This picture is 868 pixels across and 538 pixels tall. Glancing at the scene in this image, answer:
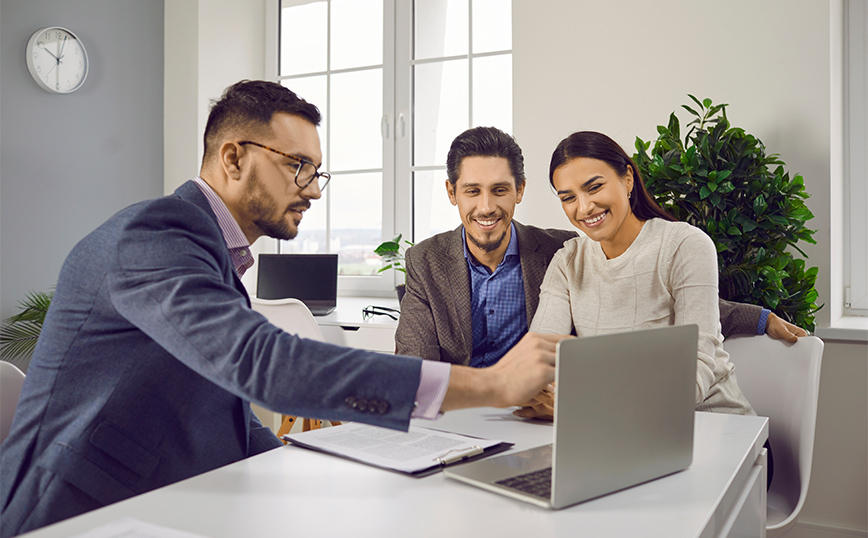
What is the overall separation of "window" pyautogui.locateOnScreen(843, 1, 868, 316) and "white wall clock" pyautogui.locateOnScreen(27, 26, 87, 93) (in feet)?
11.7

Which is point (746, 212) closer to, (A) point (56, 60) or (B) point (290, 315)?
(B) point (290, 315)

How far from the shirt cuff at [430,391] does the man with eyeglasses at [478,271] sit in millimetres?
977

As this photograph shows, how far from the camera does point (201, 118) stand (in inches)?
144

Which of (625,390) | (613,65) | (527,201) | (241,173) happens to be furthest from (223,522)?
(613,65)

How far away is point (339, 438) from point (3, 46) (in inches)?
112

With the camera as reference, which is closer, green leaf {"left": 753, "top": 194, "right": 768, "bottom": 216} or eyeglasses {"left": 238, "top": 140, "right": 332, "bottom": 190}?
eyeglasses {"left": 238, "top": 140, "right": 332, "bottom": 190}

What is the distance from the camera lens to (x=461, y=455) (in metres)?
0.98

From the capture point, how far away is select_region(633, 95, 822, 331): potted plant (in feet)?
7.16

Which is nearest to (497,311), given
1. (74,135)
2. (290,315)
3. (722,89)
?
(290,315)

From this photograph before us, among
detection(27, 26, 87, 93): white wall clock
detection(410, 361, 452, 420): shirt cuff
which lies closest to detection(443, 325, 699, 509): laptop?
detection(410, 361, 452, 420): shirt cuff

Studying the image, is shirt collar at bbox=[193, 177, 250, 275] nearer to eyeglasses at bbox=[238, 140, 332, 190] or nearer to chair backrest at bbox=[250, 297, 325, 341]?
eyeglasses at bbox=[238, 140, 332, 190]

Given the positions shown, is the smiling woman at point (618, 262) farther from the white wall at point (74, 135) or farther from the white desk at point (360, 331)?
the white wall at point (74, 135)

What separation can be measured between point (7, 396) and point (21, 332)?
2.05 metres

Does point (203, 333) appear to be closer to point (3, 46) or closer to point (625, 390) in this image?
point (625, 390)
